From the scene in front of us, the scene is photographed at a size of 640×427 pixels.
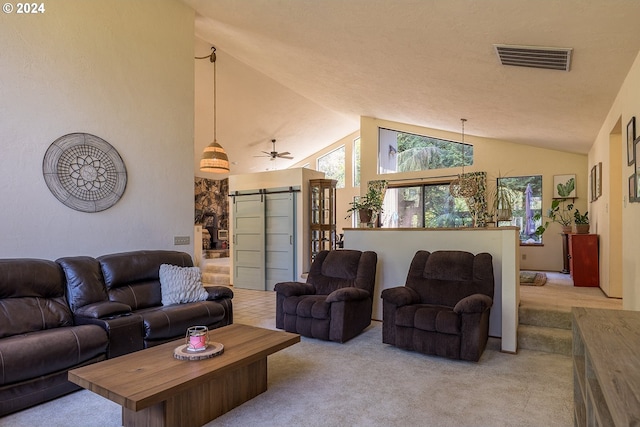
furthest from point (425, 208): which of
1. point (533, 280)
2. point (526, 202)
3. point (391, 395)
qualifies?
point (391, 395)

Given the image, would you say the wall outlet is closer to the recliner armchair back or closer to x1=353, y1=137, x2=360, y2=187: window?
the recliner armchair back

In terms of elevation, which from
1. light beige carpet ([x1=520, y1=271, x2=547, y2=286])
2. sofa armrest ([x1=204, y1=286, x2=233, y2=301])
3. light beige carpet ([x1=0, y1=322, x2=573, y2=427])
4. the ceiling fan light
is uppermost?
the ceiling fan light

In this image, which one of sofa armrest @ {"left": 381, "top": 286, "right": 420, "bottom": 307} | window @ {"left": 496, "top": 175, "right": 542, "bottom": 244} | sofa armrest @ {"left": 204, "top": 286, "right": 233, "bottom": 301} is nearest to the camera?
sofa armrest @ {"left": 381, "top": 286, "right": 420, "bottom": 307}

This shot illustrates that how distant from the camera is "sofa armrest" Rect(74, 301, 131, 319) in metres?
3.12

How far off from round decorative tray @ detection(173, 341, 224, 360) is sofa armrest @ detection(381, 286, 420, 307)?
1.75 meters

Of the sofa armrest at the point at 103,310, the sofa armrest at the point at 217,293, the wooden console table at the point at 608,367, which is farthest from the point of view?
the sofa armrest at the point at 217,293

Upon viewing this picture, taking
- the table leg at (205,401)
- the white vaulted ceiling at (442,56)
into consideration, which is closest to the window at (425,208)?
the white vaulted ceiling at (442,56)

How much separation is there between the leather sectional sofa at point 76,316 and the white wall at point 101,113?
37 centimetres

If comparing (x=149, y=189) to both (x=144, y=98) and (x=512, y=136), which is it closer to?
(x=144, y=98)

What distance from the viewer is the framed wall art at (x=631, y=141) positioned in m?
3.24

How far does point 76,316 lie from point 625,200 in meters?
5.17

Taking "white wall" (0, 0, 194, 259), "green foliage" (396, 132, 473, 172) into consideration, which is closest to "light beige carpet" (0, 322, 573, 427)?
"white wall" (0, 0, 194, 259)

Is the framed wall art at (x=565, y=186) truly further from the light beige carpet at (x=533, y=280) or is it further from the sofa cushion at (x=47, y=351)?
the sofa cushion at (x=47, y=351)

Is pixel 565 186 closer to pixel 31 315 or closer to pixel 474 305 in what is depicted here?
pixel 474 305
